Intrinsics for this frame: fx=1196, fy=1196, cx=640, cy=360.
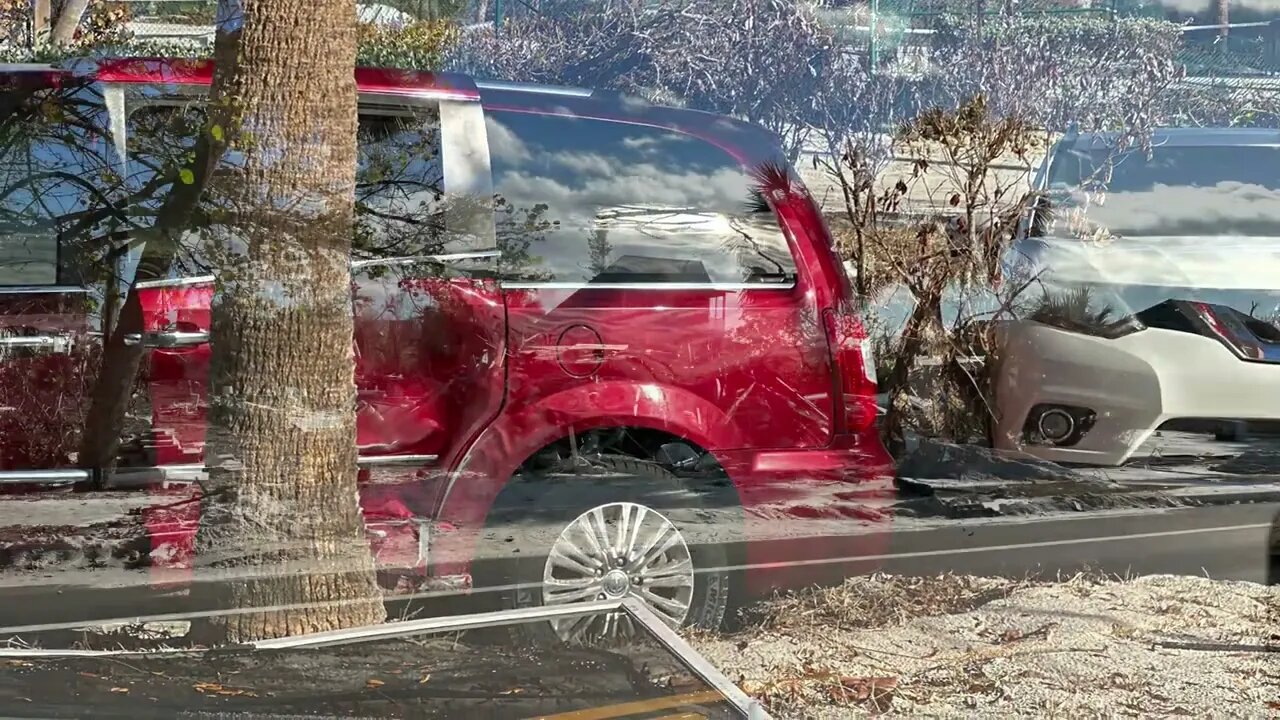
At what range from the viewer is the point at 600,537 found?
156 inches

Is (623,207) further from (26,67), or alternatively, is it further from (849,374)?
(26,67)

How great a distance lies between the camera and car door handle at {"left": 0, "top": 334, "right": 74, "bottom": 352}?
3578 mm

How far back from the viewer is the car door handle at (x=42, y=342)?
3578 mm

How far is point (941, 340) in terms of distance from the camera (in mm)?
4516

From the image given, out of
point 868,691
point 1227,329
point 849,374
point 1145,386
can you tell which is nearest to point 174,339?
point 849,374

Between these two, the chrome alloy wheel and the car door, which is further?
the chrome alloy wheel

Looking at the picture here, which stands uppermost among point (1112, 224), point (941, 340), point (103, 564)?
point (1112, 224)

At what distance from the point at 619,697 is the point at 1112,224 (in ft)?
8.72

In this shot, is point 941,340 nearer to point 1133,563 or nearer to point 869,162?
point 869,162

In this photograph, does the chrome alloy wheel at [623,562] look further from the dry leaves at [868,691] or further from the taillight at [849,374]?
the taillight at [849,374]

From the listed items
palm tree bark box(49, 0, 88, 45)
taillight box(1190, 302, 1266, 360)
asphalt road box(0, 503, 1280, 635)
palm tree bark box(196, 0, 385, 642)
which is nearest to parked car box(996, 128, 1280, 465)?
taillight box(1190, 302, 1266, 360)

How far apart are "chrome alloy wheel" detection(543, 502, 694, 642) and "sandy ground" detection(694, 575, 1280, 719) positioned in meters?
0.21

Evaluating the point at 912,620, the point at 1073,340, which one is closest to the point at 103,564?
the point at 912,620

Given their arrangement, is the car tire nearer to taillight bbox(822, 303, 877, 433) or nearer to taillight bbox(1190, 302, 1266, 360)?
taillight bbox(822, 303, 877, 433)
